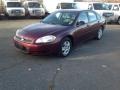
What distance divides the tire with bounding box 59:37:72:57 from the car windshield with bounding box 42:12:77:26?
2.43ft

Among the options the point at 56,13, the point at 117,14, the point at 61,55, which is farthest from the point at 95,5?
the point at 61,55

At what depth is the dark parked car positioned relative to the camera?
26.3ft

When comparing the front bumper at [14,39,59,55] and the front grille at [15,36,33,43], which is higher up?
the front grille at [15,36,33,43]

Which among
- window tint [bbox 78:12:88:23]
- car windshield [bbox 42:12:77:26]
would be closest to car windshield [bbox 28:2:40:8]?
car windshield [bbox 42:12:77:26]

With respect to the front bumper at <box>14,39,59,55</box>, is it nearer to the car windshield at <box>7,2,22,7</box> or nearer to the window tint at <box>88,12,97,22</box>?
the window tint at <box>88,12,97,22</box>

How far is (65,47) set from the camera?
338 inches

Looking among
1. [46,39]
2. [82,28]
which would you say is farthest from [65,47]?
[82,28]

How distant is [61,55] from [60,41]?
488mm

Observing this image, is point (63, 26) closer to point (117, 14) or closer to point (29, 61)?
point (29, 61)

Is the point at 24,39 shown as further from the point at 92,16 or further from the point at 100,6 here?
the point at 100,6

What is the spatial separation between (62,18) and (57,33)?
1.50 meters

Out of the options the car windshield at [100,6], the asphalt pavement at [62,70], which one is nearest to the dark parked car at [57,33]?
the asphalt pavement at [62,70]

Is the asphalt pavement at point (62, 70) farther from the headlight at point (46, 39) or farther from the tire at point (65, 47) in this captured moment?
the headlight at point (46, 39)

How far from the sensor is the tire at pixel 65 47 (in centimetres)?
835
